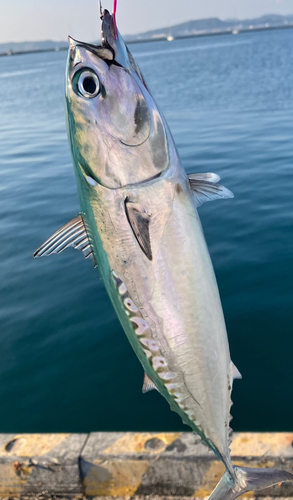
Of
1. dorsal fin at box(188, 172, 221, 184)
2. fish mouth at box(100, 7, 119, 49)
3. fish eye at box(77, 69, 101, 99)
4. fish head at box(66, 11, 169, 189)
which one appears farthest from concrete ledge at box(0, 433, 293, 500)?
fish mouth at box(100, 7, 119, 49)

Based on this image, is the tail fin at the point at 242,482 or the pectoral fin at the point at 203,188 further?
the tail fin at the point at 242,482

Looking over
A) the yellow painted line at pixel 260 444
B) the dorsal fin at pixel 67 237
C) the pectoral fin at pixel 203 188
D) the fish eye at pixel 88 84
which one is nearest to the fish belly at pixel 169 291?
the pectoral fin at pixel 203 188

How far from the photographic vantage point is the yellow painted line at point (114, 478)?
356 centimetres

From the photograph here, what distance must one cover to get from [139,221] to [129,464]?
2493 millimetres

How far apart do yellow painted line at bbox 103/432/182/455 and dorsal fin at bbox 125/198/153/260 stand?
2.28 metres

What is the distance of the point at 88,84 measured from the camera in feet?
6.73

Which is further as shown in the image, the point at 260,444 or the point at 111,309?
the point at 111,309

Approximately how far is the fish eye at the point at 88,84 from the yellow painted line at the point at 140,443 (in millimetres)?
2990

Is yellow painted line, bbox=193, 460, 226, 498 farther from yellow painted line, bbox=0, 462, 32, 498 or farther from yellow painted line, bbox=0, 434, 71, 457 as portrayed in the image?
yellow painted line, bbox=0, 462, 32, 498

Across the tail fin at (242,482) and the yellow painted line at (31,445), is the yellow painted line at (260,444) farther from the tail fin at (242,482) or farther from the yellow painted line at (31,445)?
the yellow painted line at (31,445)

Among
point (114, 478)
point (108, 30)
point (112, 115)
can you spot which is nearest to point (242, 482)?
point (114, 478)

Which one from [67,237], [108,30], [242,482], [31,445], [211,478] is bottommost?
[211,478]

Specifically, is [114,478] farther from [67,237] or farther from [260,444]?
[67,237]

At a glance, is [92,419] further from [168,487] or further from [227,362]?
[227,362]
